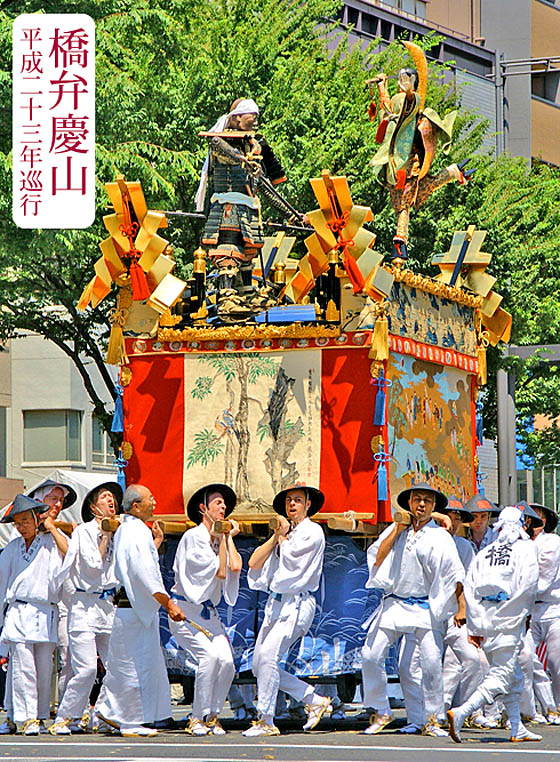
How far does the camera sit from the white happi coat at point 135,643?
40.5 ft

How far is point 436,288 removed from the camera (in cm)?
1502

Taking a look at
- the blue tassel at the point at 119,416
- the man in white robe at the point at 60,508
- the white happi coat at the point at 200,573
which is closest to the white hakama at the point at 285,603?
the white happi coat at the point at 200,573

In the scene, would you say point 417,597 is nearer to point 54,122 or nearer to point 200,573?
point 200,573

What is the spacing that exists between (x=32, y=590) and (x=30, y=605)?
116 mm

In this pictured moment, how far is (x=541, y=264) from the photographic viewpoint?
2758 cm

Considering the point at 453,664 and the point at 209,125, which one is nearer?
the point at 453,664

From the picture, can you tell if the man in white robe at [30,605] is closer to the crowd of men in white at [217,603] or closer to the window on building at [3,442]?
the crowd of men in white at [217,603]

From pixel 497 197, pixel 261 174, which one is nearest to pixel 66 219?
pixel 261 174

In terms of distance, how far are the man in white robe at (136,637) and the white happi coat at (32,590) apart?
0.63 m

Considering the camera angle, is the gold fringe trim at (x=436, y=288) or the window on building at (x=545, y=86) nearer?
the gold fringe trim at (x=436, y=288)

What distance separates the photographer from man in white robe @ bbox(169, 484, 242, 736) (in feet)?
41.7

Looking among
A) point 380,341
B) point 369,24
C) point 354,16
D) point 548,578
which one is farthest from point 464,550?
point 369,24

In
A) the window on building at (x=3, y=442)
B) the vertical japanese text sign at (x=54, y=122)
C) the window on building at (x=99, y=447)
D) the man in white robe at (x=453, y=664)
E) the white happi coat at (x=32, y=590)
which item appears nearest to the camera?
the man in white robe at (x=453, y=664)

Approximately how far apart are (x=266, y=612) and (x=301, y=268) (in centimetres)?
332
